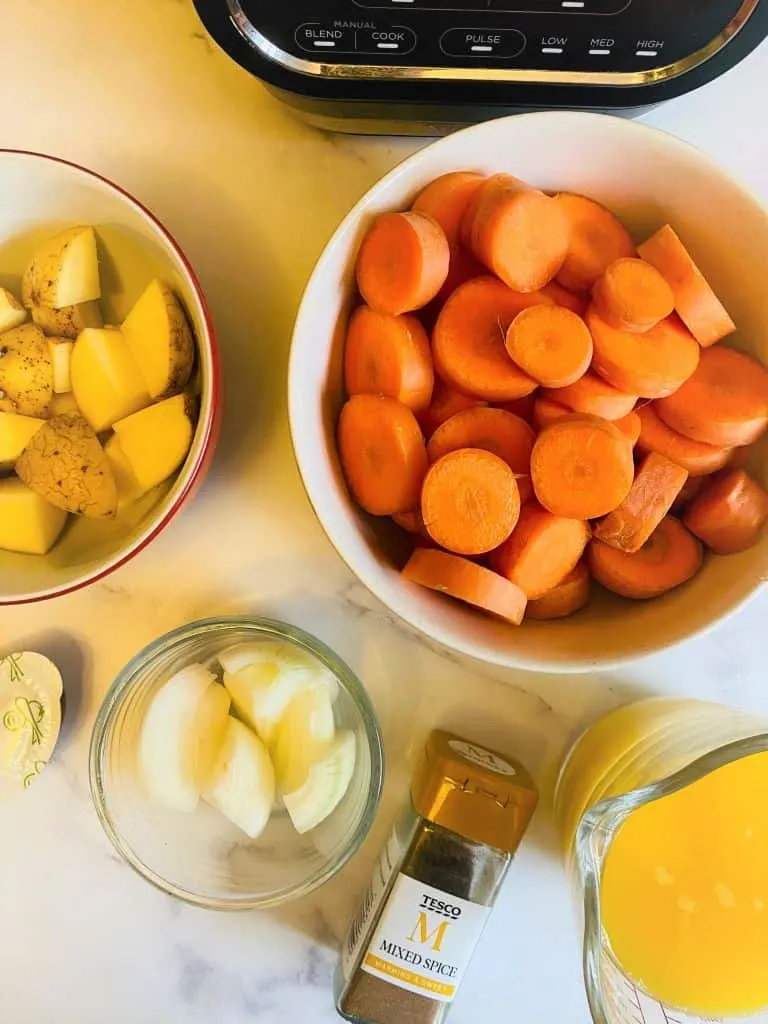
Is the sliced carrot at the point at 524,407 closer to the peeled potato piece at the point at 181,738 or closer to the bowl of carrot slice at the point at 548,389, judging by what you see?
the bowl of carrot slice at the point at 548,389

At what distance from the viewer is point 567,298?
708mm

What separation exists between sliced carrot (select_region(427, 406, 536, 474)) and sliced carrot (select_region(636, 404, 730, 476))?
Result: 0.09 metres

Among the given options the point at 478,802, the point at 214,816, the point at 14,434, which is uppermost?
the point at 14,434

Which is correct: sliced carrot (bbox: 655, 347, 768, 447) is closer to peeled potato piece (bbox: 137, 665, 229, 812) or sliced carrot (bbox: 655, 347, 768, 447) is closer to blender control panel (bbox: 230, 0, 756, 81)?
blender control panel (bbox: 230, 0, 756, 81)

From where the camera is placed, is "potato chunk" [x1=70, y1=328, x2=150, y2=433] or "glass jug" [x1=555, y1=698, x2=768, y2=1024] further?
"potato chunk" [x1=70, y1=328, x2=150, y2=433]

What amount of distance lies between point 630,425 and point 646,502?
66 millimetres

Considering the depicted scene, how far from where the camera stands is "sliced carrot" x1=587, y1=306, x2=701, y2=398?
65cm

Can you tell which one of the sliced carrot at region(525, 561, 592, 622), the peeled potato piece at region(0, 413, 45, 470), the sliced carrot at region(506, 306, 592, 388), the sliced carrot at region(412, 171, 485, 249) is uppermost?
the sliced carrot at region(412, 171, 485, 249)

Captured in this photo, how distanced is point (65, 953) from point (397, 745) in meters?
0.36

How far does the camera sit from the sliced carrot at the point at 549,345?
0.63 m

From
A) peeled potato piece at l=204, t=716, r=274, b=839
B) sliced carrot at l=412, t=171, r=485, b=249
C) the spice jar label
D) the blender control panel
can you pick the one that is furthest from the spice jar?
the blender control panel

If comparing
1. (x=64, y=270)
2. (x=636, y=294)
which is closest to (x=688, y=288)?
(x=636, y=294)

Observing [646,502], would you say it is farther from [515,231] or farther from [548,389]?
[515,231]

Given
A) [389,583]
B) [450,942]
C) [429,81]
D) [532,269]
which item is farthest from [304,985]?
[429,81]
